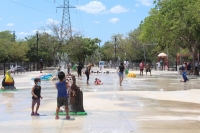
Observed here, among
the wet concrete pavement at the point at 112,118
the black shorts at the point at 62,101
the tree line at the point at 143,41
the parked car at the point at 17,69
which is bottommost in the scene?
the wet concrete pavement at the point at 112,118

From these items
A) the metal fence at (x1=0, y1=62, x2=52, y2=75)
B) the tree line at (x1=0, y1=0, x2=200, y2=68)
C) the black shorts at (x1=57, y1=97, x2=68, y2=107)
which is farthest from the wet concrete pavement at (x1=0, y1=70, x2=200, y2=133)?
the metal fence at (x1=0, y1=62, x2=52, y2=75)

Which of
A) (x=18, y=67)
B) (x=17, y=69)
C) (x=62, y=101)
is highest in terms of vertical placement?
(x=18, y=67)

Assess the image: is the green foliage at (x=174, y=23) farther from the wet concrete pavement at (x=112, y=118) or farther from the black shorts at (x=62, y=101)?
the black shorts at (x=62, y=101)

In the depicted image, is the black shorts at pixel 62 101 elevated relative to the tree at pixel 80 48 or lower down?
lower down

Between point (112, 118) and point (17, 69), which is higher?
point (17, 69)

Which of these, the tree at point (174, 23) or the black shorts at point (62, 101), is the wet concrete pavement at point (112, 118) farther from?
the tree at point (174, 23)

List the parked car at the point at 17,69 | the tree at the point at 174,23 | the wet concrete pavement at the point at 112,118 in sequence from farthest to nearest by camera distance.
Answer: the parked car at the point at 17,69, the tree at the point at 174,23, the wet concrete pavement at the point at 112,118

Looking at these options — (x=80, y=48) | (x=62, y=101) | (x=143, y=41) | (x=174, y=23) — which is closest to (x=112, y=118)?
(x=62, y=101)

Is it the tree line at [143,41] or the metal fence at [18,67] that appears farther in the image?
the metal fence at [18,67]

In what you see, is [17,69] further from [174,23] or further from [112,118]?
[112,118]

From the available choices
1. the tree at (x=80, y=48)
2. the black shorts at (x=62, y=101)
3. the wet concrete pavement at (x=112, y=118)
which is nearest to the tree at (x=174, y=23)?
the wet concrete pavement at (x=112, y=118)

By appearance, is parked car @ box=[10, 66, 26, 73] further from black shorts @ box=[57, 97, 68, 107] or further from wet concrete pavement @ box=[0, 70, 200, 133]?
black shorts @ box=[57, 97, 68, 107]

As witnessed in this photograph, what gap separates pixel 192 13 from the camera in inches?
1457

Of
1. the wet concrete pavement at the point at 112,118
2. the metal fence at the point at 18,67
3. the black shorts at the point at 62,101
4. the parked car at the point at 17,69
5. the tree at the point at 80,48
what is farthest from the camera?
the tree at the point at 80,48
